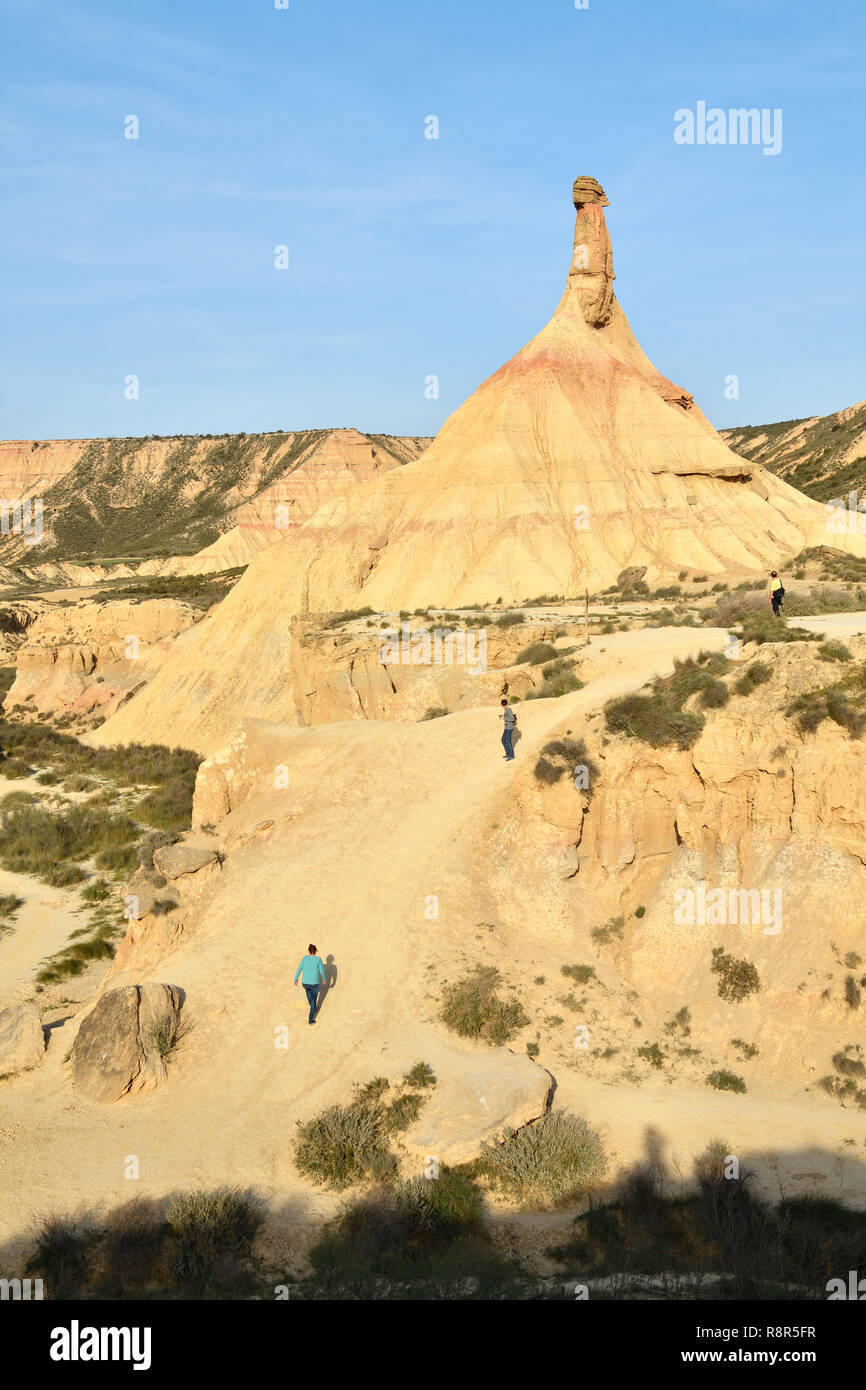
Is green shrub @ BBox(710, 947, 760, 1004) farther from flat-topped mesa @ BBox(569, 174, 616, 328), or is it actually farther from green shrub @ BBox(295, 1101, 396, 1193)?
flat-topped mesa @ BBox(569, 174, 616, 328)

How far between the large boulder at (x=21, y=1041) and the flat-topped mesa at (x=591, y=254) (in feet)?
148

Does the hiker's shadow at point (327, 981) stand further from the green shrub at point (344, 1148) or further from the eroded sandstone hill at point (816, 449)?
the eroded sandstone hill at point (816, 449)

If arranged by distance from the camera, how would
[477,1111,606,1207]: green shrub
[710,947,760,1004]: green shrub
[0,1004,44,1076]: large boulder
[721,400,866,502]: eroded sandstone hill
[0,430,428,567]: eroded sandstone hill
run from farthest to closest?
[0,430,428,567]: eroded sandstone hill < [721,400,866,502]: eroded sandstone hill < [0,1004,44,1076]: large boulder < [710,947,760,1004]: green shrub < [477,1111,606,1207]: green shrub

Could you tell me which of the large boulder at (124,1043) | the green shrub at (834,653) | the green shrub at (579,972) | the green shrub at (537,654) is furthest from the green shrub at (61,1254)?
the green shrub at (537,654)

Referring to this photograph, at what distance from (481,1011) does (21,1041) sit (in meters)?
6.40

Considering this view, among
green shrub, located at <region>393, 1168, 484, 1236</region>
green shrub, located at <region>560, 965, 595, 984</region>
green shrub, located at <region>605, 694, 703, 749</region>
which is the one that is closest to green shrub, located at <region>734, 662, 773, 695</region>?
green shrub, located at <region>605, 694, 703, 749</region>

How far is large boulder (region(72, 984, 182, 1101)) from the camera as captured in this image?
38.7ft

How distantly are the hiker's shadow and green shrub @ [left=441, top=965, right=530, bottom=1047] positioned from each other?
164cm

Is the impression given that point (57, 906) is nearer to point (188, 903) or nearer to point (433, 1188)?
point (188, 903)

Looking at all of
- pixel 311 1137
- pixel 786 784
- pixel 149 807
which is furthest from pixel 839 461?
pixel 311 1137

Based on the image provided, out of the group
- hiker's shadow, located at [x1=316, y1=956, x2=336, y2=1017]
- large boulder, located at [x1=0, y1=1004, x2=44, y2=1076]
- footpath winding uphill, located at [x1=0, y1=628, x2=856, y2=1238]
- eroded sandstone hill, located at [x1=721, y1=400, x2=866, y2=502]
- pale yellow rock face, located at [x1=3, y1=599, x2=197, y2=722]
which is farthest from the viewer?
eroded sandstone hill, located at [x1=721, y1=400, x2=866, y2=502]

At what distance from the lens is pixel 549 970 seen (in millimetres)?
13234

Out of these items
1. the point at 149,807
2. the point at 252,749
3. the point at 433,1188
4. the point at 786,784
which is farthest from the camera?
the point at 149,807

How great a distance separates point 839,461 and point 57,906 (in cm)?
7758
